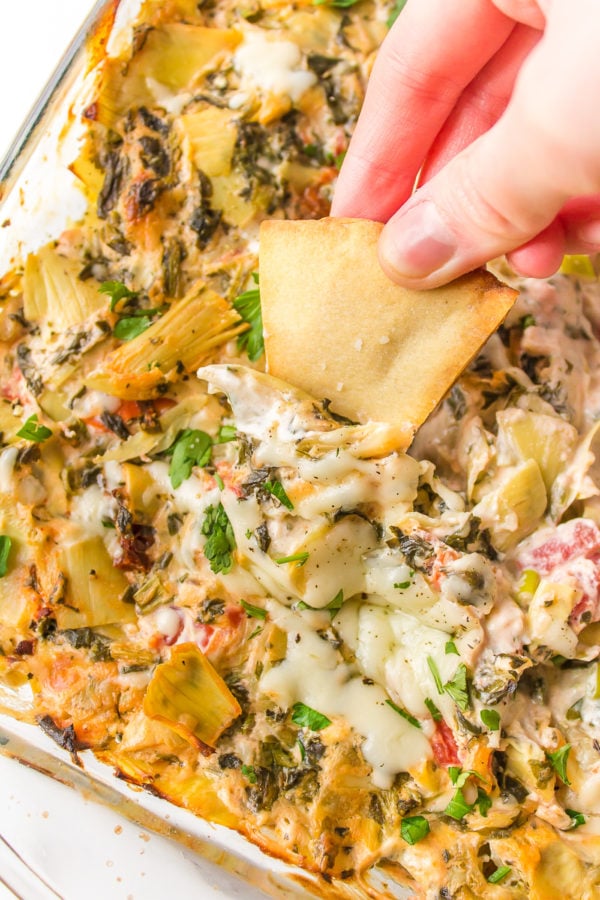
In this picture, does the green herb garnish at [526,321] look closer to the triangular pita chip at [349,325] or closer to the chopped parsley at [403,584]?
the triangular pita chip at [349,325]

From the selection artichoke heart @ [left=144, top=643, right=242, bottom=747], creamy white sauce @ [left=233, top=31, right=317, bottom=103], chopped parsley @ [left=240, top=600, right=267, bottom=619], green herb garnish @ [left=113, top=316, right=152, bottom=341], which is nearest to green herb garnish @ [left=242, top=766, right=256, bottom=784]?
artichoke heart @ [left=144, top=643, right=242, bottom=747]

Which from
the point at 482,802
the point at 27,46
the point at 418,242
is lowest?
the point at 482,802

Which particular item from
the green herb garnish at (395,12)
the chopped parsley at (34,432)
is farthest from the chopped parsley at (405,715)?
the green herb garnish at (395,12)

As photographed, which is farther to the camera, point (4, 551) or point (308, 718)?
point (4, 551)

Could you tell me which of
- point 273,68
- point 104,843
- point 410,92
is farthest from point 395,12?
point 104,843

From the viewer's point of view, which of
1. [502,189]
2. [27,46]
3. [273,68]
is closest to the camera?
[502,189]

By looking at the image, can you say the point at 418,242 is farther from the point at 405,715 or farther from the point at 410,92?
the point at 405,715

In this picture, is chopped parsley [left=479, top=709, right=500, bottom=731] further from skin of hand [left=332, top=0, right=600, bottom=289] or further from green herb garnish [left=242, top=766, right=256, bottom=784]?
skin of hand [left=332, top=0, right=600, bottom=289]
